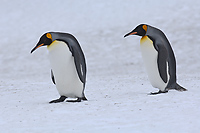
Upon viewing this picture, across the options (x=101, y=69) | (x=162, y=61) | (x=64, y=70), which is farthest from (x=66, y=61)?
(x=101, y=69)

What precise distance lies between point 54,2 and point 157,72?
1600 centimetres

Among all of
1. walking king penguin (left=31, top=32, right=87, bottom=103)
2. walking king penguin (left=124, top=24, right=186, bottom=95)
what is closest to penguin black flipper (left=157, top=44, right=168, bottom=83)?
walking king penguin (left=124, top=24, right=186, bottom=95)

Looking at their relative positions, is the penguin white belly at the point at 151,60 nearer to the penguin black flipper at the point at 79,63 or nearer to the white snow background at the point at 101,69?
the white snow background at the point at 101,69

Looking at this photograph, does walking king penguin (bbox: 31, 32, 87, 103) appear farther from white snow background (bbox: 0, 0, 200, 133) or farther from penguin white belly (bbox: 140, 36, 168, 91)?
penguin white belly (bbox: 140, 36, 168, 91)

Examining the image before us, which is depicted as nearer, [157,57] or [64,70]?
[64,70]

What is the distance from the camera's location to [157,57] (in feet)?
18.2

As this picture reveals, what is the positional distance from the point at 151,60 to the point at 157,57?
4.6 inches

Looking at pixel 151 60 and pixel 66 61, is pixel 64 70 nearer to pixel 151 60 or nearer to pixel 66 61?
pixel 66 61

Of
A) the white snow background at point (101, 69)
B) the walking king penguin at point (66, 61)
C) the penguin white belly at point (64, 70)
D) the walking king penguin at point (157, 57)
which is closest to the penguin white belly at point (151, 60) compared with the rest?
the walking king penguin at point (157, 57)

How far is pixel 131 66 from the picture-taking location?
12422 millimetres

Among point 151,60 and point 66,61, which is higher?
point 66,61

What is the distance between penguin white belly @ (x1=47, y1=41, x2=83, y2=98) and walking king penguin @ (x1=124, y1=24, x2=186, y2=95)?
1.14 m

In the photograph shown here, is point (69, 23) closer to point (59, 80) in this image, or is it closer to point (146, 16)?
point (146, 16)

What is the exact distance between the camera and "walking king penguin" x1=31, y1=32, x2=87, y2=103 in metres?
5.03
